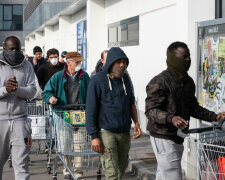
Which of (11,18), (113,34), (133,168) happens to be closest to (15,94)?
(133,168)

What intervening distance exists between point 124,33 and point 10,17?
161 feet

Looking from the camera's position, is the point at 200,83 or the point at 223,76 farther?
the point at 200,83

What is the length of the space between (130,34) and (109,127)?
728 centimetres

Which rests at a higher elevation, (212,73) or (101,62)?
(101,62)

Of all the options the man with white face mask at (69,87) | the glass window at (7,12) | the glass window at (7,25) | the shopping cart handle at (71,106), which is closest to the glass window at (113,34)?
the man with white face mask at (69,87)

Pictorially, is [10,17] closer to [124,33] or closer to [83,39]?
[83,39]

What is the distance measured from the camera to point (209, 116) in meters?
4.52

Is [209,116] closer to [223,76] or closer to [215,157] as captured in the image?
[215,157]

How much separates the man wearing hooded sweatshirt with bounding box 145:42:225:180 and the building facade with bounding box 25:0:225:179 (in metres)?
2.36

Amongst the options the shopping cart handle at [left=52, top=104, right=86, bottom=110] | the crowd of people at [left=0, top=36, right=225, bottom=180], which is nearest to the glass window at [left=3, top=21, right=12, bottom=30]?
the shopping cart handle at [left=52, top=104, right=86, bottom=110]

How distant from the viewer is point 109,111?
4.89 m

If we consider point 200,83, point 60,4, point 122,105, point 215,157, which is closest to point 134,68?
point 200,83

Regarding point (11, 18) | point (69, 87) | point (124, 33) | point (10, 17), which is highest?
point (10, 17)

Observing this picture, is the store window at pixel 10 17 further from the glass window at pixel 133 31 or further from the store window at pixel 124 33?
the glass window at pixel 133 31
